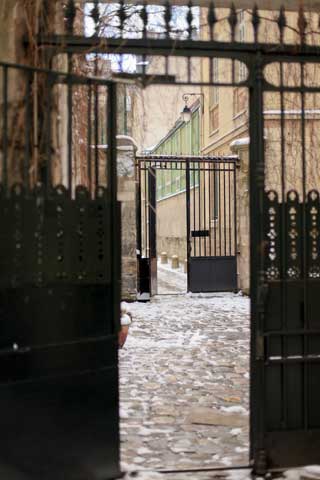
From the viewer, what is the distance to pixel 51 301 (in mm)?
3703

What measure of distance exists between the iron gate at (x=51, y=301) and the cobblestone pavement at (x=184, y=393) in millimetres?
764

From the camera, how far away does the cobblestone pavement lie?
15.2 ft

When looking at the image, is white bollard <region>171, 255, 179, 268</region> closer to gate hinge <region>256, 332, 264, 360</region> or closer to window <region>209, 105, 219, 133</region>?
window <region>209, 105, 219, 133</region>

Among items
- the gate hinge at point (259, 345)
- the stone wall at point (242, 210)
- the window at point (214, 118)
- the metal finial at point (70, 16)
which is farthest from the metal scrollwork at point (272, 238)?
the window at point (214, 118)

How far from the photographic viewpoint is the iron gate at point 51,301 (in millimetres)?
3584

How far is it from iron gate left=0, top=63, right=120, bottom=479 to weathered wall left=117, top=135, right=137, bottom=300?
8.12m

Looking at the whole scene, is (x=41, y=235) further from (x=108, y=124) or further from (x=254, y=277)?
(x=254, y=277)

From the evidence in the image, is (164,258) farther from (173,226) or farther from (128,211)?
(128,211)

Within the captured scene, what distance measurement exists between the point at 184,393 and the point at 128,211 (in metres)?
7.08

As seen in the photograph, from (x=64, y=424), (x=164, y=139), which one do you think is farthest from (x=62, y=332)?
(x=164, y=139)

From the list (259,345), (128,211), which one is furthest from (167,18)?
(128,211)

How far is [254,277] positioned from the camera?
4.23m

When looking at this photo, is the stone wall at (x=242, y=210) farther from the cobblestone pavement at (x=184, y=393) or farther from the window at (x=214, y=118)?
the window at (x=214, y=118)

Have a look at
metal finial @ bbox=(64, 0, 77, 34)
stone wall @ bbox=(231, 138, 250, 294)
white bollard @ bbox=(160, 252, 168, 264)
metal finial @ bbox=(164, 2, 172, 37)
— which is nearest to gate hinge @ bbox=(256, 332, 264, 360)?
metal finial @ bbox=(164, 2, 172, 37)
